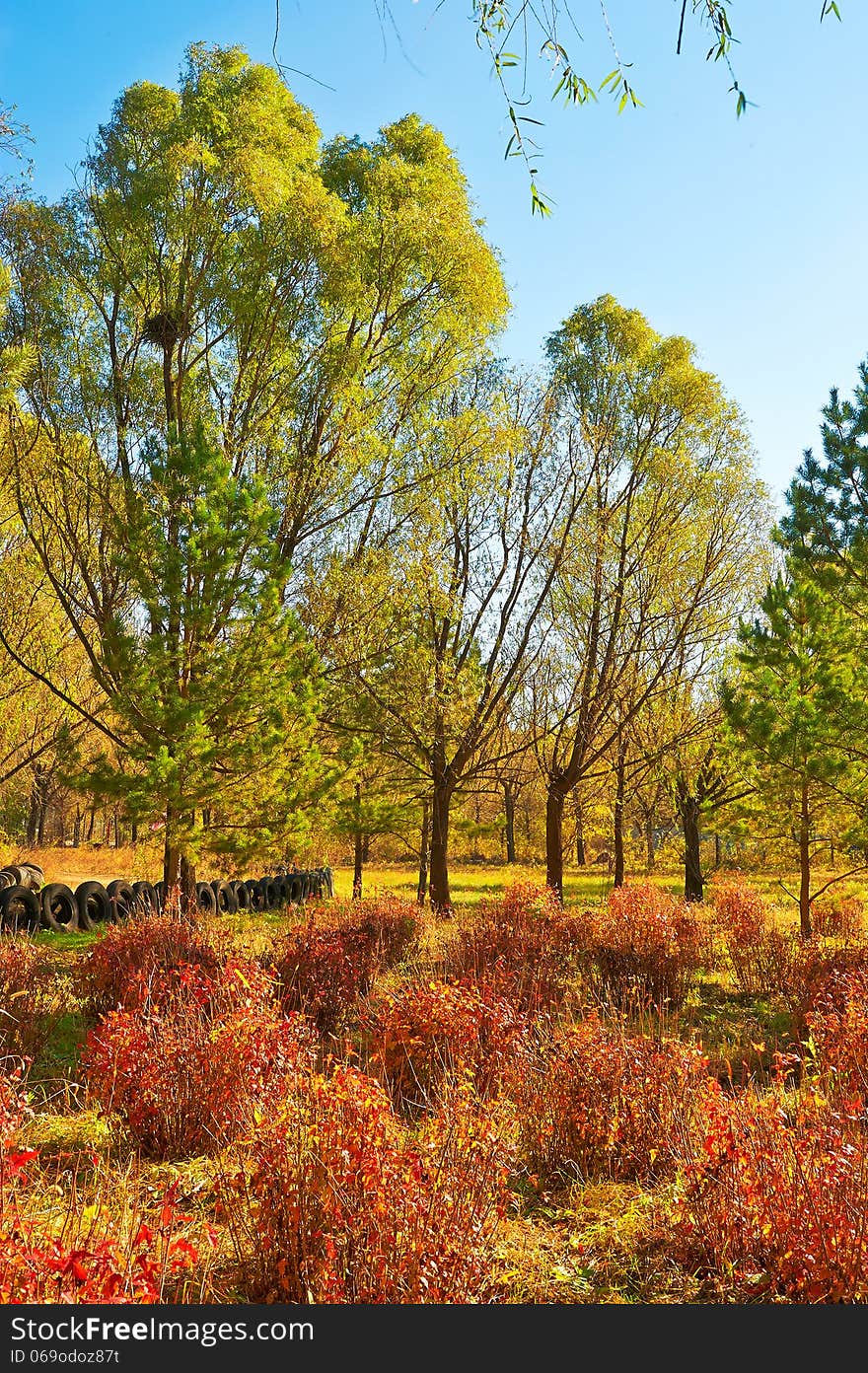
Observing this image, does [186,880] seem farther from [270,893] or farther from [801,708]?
[801,708]

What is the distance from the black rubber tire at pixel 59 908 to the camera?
1330cm

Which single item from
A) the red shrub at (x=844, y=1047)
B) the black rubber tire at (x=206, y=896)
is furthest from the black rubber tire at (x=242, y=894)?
the red shrub at (x=844, y=1047)

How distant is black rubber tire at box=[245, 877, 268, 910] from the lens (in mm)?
18077

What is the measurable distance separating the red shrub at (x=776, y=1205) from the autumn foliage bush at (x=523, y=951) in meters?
3.28

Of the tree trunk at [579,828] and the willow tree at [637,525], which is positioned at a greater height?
the willow tree at [637,525]

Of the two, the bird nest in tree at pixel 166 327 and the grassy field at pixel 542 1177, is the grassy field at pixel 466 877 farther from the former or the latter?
the grassy field at pixel 542 1177

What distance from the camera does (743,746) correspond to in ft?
43.9

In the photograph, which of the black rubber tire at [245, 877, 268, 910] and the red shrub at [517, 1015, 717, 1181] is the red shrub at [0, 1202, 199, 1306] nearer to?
the red shrub at [517, 1015, 717, 1181]

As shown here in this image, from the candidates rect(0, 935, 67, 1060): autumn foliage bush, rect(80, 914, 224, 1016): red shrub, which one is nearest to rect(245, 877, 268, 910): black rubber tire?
rect(0, 935, 67, 1060): autumn foliage bush

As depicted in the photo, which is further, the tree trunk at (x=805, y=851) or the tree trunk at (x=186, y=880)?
the tree trunk at (x=805, y=851)

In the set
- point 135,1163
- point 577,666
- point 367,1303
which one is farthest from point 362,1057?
point 577,666

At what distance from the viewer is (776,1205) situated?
365 centimetres

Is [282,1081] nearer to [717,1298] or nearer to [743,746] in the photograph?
[717,1298]

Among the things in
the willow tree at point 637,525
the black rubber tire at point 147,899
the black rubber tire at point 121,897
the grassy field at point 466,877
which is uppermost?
the willow tree at point 637,525
